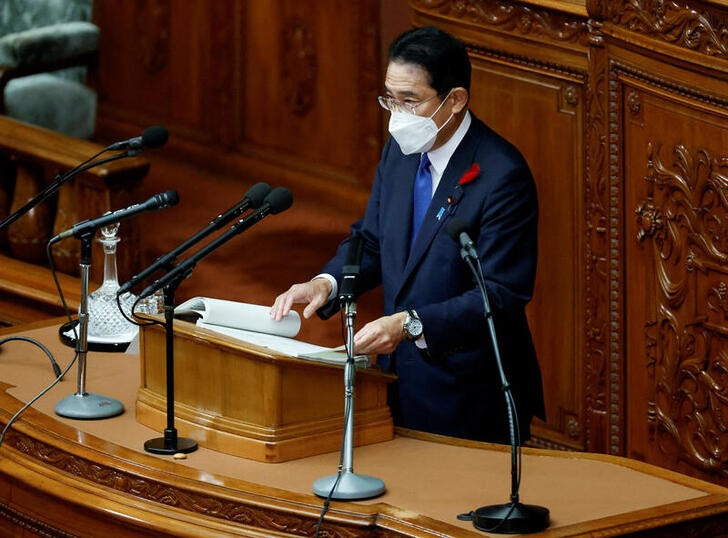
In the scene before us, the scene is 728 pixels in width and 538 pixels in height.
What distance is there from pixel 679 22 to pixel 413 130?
3.48 ft

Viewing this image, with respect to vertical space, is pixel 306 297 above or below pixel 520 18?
below

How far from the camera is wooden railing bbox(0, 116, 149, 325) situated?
607 cm

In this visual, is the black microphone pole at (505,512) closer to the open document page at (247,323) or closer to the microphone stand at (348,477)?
the microphone stand at (348,477)

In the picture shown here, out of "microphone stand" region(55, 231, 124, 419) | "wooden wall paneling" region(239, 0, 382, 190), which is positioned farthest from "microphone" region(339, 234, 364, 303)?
"wooden wall paneling" region(239, 0, 382, 190)

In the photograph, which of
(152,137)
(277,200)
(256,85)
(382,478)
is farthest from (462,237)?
(256,85)

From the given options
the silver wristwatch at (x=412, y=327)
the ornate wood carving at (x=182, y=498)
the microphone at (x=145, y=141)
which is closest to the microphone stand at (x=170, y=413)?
the ornate wood carving at (x=182, y=498)

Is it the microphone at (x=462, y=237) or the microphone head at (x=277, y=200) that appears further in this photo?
the microphone head at (x=277, y=200)

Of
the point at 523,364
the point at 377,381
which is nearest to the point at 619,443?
the point at 523,364

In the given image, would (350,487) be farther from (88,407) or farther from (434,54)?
(434,54)

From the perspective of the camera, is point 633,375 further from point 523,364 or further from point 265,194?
point 265,194

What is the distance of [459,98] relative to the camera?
14.0 feet

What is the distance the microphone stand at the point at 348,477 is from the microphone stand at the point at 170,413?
1.32ft

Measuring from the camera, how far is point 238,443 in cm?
395

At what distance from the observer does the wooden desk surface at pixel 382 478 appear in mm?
3604
